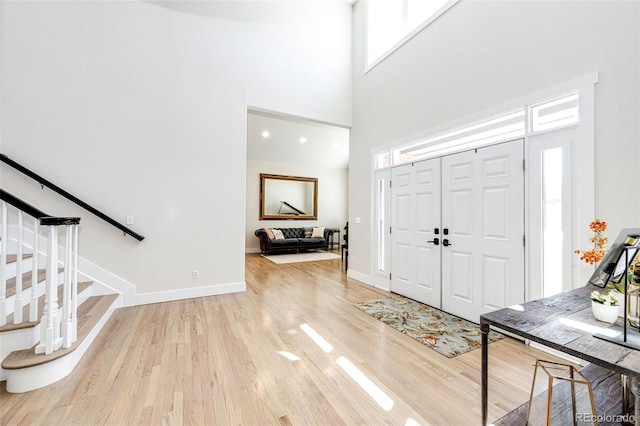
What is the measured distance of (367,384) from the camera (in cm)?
192

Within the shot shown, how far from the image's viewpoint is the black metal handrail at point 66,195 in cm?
298

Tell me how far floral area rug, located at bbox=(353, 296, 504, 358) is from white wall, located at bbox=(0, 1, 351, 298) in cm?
225

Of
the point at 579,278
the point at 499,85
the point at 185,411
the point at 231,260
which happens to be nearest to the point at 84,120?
the point at 231,260

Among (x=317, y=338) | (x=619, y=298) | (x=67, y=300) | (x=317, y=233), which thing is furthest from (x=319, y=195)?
(x=619, y=298)

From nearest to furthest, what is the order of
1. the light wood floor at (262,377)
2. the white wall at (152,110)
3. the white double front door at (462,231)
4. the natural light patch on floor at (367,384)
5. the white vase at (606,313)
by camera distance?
the white vase at (606,313), the light wood floor at (262,377), the natural light patch on floor at (367,384), the white double front door at (462,231), the white wall at (152,110)

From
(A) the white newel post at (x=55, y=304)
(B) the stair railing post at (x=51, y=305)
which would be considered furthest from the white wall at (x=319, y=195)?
(B) the stair railing post at (x=51, y=305)

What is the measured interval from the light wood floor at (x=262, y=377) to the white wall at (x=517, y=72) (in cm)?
170

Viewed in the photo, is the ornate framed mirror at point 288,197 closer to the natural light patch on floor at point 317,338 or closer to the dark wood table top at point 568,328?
the natural light patch on floor at point 317,338

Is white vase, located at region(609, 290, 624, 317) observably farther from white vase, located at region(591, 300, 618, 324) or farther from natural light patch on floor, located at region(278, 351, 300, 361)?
natural light patch on floor, located at region(278, 351, 300, 361)

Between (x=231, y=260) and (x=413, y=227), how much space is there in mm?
2830

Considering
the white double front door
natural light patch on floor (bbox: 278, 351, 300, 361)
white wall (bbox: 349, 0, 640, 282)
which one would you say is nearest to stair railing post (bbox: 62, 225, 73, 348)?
natural light patch on floor (bbox: 278, 351, 300, 361)

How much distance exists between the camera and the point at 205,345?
248 cm

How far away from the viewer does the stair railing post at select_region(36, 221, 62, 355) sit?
1.89 meters

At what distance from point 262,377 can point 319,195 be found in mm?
8014
